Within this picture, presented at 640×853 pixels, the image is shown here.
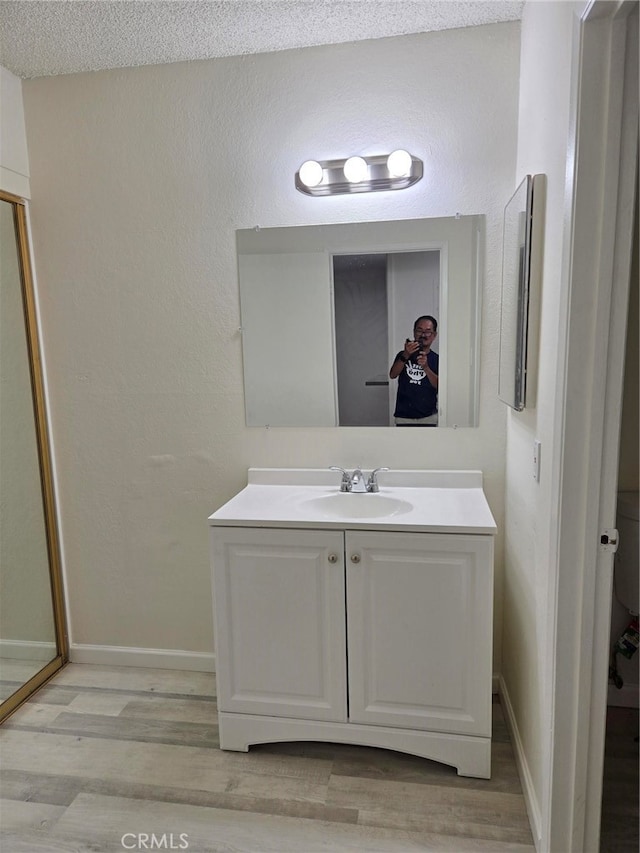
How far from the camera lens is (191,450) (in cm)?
251

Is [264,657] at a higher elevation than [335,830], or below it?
higher

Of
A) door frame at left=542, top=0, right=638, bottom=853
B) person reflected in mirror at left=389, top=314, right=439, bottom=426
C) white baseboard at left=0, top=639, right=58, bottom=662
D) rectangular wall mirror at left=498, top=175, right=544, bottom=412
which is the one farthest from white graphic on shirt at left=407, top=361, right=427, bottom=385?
white baseboard at left=0, top=639, right=58, bottom=662

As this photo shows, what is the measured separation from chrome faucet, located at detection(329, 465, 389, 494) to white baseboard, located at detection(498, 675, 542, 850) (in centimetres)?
93

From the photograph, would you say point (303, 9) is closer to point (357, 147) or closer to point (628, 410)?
point (357, 147)

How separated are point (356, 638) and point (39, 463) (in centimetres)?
155

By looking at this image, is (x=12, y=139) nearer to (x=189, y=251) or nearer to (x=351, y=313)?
(x=189, y=251)

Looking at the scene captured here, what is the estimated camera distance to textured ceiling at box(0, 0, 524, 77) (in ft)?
6.28

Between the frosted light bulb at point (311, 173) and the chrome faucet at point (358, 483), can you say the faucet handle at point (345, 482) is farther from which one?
the frosted light bulb at point (311, 173)

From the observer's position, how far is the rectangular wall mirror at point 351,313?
87.4 inches

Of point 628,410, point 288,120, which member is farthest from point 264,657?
point 288,120

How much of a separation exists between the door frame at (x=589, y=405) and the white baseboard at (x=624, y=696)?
0.87 meters

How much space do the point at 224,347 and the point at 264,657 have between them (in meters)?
1.20

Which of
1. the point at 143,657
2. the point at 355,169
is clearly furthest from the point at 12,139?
the point at 143,657

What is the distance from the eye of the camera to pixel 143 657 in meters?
2.65
